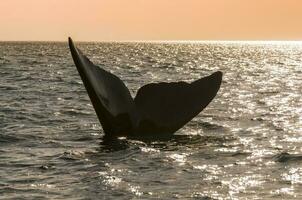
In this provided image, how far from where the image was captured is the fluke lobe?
53.2 feet

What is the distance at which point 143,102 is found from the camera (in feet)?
56.0

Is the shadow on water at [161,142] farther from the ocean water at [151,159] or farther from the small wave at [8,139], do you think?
the small wave at [8,139]

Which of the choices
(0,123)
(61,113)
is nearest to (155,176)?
(0,123)

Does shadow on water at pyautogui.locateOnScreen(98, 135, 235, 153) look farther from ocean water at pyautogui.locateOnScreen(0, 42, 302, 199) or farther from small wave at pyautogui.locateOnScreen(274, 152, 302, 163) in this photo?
small wave at pyautogui.locateOnScreen(274, 152, 302, 163)

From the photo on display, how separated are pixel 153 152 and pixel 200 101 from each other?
2.71 meters

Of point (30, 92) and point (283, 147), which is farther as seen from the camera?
point (30, 92)

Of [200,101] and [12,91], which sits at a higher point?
[200,101]

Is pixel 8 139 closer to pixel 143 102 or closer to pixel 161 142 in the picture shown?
pixel 143 102

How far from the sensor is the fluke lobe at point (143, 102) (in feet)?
53.2

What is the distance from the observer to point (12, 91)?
35312 mm

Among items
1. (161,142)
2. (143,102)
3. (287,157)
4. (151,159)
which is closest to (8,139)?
(143,102)

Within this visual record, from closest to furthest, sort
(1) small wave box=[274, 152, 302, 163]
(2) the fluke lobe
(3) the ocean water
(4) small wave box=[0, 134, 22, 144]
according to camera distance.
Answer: (3) the ocean water < (1) small wave box=[274, 152, 302, 163] < (2) the fluke lobe < (4) small wave box=[0, 134, 22, 144]

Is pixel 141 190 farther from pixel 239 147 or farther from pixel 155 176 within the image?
pixel 239 147

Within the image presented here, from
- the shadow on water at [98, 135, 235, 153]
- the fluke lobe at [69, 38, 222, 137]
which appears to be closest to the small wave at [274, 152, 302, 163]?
the shadow on water at [98, 135, 235, 153]
